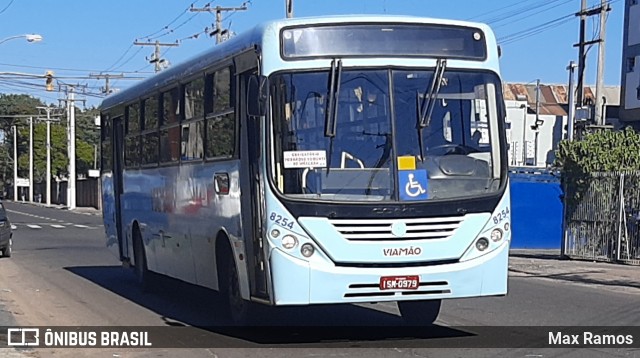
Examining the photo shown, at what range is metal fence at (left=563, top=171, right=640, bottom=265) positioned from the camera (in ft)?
77.4

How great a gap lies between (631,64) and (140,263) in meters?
32.5

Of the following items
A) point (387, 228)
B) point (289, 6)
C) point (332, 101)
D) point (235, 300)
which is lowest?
point (235, 300)

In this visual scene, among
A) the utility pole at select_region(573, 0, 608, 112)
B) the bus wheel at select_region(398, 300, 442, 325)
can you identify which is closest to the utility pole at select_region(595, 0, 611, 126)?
the utility pole at select_region(573, 0, 608, 112)

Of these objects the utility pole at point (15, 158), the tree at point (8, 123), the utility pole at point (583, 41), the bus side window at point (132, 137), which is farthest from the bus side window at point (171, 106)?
the tree at point (8, 123)

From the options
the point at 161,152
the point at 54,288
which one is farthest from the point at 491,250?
the point at 54,288

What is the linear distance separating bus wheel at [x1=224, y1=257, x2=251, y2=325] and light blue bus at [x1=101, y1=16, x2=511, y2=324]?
538 mm

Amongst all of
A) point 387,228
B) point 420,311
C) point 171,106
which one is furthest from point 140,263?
point 387,228

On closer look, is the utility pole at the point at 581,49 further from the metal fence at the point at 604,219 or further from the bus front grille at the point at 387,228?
the bus front grille at the point at 387,228

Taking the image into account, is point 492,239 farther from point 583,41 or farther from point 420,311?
point 583,41

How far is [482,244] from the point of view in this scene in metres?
10.3

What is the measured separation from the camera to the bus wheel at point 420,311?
39.4 ft

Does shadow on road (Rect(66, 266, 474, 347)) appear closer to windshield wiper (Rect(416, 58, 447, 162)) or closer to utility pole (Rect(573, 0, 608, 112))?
windshield wiper (Rect(416, 58, 447, 162))

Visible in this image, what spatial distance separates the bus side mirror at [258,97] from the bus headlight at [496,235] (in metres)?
2.63

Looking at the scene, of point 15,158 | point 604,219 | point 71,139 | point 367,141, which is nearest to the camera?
point 367,141
